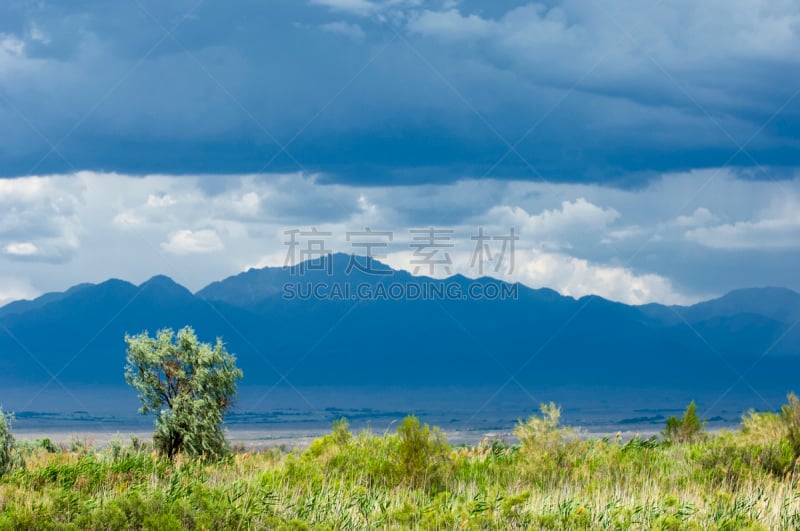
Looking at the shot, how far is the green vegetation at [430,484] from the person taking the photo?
29.4ft

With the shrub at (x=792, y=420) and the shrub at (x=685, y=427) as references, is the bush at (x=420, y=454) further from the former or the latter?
the shrub at (x=685, y=427)

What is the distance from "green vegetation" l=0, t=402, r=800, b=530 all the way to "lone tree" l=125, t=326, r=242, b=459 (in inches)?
21.4

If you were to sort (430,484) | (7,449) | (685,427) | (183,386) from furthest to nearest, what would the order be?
(685,427)
(183,386)
(430,484)
(7,449)

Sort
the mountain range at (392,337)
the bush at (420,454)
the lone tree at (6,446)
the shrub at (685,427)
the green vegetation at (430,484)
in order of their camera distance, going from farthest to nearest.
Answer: the mountain range at (392,337), the shrub at (685,427), the bush at (420,454), the lone tree at (6,446), the green vegetation at (430,484)

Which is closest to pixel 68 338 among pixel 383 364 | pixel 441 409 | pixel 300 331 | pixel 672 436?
pixel 300 331

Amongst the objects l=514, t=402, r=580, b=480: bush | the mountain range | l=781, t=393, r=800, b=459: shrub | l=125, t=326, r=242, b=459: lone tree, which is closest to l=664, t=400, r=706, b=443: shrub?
l=781, t=393, r=800, b=459: shrub

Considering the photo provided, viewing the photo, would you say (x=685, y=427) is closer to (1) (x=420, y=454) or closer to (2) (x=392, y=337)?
(1) (x=420, y=454)

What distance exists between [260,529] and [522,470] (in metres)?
5.28

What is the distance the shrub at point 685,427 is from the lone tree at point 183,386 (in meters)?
10.0

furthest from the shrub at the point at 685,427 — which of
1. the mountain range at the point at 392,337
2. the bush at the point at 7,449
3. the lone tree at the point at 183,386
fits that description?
the mountain range at the point at 392,337

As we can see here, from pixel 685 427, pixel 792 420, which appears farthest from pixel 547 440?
pixel 685 427

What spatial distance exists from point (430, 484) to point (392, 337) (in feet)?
479

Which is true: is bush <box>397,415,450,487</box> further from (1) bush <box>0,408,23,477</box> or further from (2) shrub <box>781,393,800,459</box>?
(2) shrub <box>781,393,800,459</box>

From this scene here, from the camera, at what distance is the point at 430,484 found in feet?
40.9
